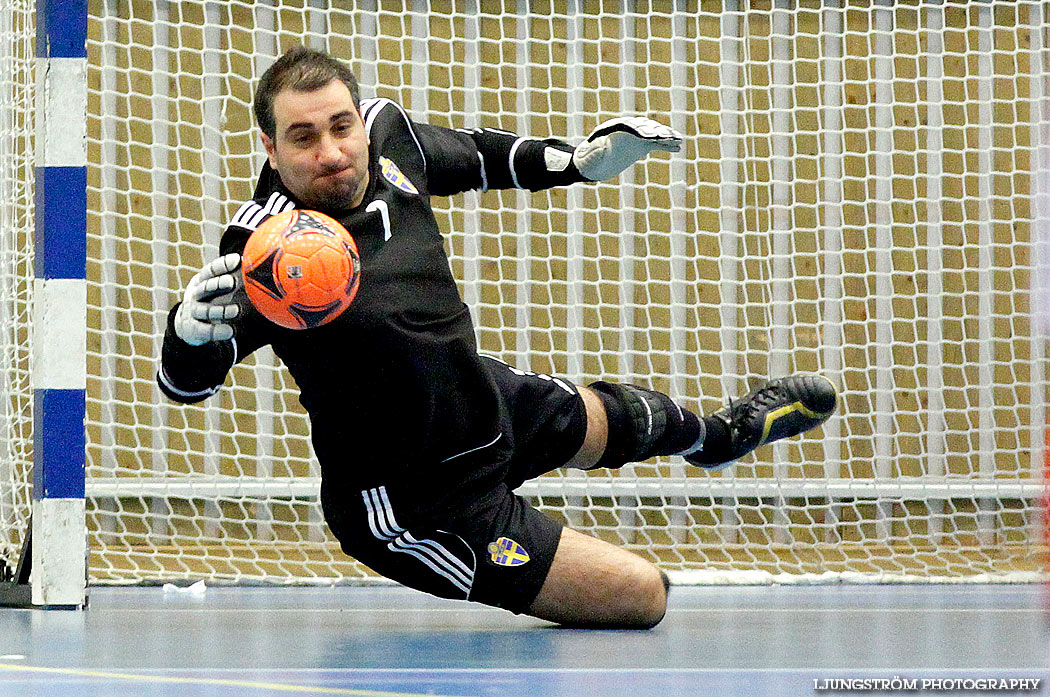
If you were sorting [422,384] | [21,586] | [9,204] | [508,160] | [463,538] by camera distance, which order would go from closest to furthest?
[422,384] → [463,538] → [508,160] → [21,586] → [9,204]

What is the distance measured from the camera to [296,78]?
3350 millimetres

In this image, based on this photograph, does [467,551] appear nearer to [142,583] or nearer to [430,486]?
[430,486]

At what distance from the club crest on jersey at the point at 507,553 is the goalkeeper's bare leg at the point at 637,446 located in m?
0.10

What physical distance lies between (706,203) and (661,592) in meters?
2.87

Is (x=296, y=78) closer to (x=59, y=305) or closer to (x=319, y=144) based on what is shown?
(x=319, y=144)

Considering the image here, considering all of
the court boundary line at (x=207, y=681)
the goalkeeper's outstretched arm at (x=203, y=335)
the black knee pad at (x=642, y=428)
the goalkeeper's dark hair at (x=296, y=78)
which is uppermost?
the goalkeeper's dark hair at (x=296, y=78)

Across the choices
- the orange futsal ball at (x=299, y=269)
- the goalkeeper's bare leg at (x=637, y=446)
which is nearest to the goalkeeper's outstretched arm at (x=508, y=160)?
the goalkeeper's bare leg at (x=637, y=446)

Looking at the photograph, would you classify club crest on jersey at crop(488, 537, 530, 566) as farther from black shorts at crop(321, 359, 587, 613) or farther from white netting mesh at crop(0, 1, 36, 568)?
white netting mesh at crop(0, 1, 36, 568)

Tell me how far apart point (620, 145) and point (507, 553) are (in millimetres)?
1136

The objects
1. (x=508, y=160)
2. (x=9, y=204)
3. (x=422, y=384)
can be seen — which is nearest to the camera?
(x=422, y=384)

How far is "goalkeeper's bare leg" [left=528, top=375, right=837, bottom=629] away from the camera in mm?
3684

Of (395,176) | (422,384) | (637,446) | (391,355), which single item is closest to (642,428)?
(637,446)

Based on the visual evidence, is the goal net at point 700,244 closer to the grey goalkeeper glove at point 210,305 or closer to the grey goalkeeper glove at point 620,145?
the grey goalkeeper glove at point 620,145

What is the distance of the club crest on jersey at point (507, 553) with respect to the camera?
11.8ft
